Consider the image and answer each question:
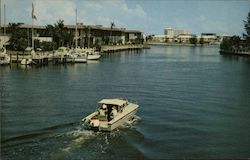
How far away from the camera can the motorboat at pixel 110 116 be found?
3462 centimetres

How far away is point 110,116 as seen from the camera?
36969mm

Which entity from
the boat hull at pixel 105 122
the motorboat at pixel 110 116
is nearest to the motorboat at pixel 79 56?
the motorboat at pixel 110 116

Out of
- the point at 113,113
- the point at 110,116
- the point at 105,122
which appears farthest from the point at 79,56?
the point at 105,122

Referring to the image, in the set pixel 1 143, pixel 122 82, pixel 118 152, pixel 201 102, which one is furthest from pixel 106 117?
pixel 122 82

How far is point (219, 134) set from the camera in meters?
36.9

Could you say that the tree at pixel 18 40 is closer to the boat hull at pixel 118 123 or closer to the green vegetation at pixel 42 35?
the green vegetation at pixel 42 35

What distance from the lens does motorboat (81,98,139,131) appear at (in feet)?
114

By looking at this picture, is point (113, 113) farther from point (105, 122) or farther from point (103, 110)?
point (105, 122)

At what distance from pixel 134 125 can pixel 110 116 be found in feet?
10.7

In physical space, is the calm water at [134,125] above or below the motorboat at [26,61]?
below

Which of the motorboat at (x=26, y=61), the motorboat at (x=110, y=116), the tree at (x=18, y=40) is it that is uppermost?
the tree at (x=18, y=40)

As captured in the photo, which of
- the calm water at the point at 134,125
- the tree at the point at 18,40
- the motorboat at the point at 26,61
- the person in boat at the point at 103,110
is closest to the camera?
the calm water at the point at 134,125

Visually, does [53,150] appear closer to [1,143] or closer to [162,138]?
[1,143]

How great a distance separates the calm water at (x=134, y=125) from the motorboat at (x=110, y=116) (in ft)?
2.42
